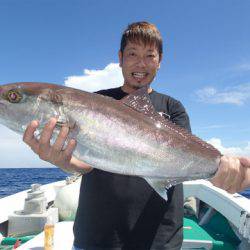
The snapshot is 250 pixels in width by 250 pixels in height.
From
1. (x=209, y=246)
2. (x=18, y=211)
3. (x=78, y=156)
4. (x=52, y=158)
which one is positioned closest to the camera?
(x=78, y=156)

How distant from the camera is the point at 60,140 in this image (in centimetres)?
326

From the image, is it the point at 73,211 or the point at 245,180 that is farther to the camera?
the point at 73,211

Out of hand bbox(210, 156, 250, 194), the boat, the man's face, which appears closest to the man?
hand bbox(210, 156, 250, 194)

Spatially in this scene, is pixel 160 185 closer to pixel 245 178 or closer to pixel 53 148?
pixel 245 178

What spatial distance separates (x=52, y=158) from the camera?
350cm

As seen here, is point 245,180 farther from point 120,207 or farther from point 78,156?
point 78,156

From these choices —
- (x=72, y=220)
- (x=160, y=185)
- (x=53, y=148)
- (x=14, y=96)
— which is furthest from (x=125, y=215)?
(x=72, y=220)

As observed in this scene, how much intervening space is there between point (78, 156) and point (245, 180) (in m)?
1.77

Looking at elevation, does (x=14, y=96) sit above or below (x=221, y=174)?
above

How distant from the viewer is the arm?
10.6 feet

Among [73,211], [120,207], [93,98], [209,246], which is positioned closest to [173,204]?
[120,207]

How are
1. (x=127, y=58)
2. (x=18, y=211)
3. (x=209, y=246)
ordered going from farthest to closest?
(x=18, y=211), (x=209, y=246), (x=127, y=58)

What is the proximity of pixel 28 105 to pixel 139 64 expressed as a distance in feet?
5.00

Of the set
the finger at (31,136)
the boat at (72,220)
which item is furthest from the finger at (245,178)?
the boat at (72,220)
